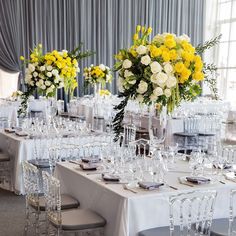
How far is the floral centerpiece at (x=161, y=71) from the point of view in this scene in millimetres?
3680

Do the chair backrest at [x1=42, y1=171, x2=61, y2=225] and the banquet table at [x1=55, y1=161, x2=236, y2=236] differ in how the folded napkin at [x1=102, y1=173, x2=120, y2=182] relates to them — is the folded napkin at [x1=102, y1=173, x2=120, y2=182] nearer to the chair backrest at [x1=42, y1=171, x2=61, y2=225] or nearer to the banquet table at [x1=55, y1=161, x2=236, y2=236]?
the banquet table at [x1=55, y1=161, x2=236, y2=236]

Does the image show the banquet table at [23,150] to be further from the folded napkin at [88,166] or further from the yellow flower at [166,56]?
the yellow flower at [166,56]

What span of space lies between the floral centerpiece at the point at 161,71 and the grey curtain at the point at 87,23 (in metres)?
8.99

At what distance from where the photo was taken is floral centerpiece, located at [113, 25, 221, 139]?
368 cm

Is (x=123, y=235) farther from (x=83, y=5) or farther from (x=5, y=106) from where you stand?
(x=83, y=5)

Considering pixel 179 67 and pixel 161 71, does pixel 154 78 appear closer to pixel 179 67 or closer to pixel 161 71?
pixel 161 71

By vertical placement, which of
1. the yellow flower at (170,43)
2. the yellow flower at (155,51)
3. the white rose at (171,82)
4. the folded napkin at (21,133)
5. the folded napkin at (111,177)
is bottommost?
the folded napkin at (111,177)

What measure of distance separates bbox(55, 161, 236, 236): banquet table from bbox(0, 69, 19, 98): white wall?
28.6 feet

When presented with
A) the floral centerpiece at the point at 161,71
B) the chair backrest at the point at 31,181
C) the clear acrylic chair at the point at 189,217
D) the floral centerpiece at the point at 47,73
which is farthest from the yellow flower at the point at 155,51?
the floral centerpiece at the point at 47,73

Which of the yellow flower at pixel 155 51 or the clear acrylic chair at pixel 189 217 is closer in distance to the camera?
the clear acrylic chair at pixel 189 217

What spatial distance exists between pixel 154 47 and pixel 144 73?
0.23 metres

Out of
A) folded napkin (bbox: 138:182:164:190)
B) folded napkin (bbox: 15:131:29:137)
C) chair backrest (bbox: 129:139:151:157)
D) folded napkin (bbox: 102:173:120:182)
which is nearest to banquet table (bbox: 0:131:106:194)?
folded napkin (bbox: 15:131:29:137)

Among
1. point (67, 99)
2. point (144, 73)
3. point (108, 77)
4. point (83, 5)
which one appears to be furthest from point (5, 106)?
point (144, 73)

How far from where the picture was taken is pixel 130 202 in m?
3.34
